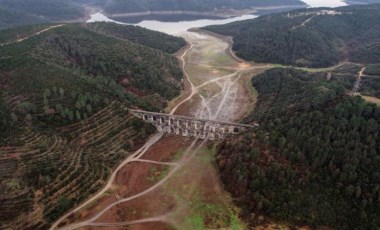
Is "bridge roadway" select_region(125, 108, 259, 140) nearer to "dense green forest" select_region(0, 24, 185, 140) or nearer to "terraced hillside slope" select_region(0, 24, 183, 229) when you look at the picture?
"terraced hillside slope" select_region(0, 24, 183, 229)

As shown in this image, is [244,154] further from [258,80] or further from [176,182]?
[258,80]

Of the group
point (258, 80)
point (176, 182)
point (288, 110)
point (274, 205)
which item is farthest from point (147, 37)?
point (274, 205)

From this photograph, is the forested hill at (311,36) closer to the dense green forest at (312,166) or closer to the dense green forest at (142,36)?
the dense green forest at (142,36)

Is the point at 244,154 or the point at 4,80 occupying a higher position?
the point at 4,80

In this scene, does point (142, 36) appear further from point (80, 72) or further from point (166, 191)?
point (166, 191)

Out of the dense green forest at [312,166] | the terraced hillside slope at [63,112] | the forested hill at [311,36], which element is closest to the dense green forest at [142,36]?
the forested hill at [311,36]

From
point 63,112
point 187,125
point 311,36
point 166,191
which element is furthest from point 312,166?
point 311,36
